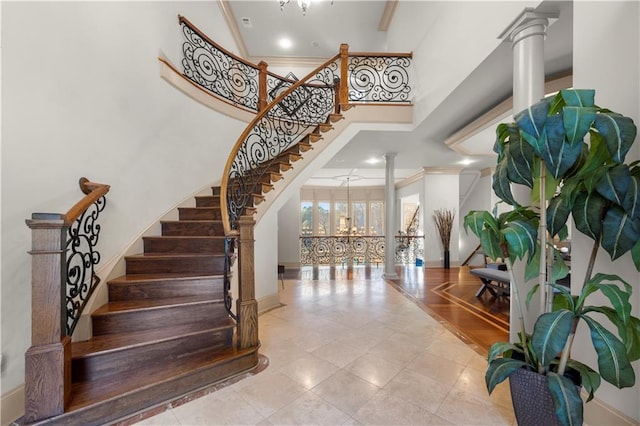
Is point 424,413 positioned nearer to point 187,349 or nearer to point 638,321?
point 638,321

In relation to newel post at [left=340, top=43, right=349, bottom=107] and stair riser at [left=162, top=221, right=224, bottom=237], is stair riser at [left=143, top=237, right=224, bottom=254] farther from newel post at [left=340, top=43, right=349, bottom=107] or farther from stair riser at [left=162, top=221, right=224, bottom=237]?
newel post at [left=340, top=43, right=349, bottom=107]

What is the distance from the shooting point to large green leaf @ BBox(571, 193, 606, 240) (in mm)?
1215

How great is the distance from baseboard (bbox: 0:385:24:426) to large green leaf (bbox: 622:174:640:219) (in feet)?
11.3

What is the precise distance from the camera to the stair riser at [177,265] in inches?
109

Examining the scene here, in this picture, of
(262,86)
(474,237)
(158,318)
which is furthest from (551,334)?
(474,237)

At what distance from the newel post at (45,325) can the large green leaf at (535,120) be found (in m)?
2.53

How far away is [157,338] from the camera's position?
2086mm

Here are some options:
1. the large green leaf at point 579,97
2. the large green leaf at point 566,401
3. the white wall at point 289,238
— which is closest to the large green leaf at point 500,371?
the large green leaf at point 566,401

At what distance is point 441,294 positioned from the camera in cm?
464

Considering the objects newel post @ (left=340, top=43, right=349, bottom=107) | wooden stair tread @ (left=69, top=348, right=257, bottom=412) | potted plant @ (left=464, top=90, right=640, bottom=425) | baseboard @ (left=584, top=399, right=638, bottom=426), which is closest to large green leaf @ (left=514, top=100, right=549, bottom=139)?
potted plant @ (left=464, top=90, right=640, bottom=425)

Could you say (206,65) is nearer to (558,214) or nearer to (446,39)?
(446,39)

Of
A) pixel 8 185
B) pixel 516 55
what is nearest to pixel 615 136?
pixel 516 55

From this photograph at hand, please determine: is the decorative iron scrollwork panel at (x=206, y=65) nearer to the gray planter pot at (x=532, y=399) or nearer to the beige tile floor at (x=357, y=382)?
the beige tile floor at (x=357, y=382)

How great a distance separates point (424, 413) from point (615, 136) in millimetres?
1856
